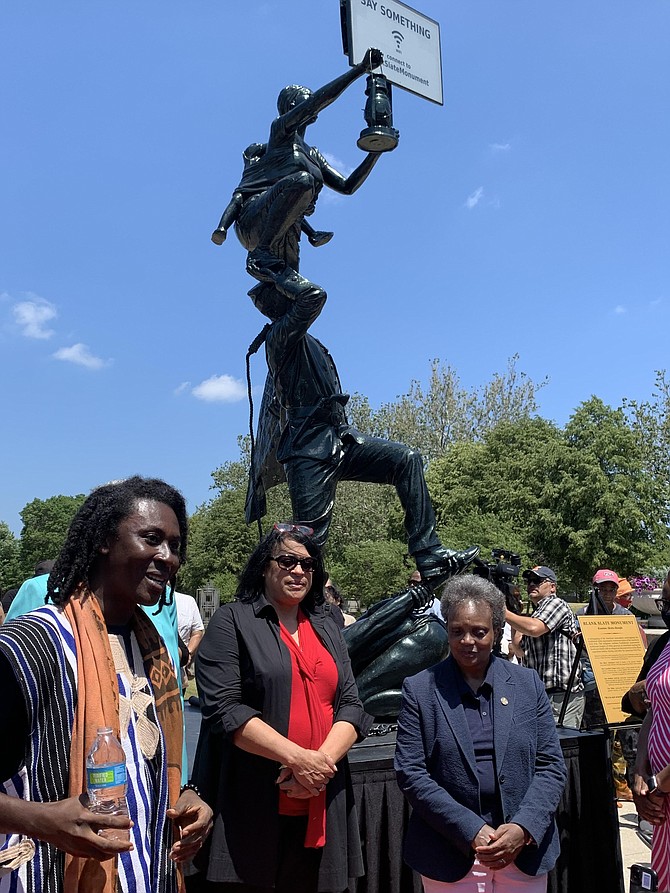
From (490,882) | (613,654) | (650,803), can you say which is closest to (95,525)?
(490,882)

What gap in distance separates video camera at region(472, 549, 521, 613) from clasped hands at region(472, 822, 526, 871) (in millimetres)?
2553

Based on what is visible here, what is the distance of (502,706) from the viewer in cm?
304

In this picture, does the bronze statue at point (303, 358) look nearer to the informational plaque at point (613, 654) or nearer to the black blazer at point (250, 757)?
the informational plaque at point (613, 654)

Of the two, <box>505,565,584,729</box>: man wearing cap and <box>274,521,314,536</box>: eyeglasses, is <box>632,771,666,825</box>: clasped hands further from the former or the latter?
<box>505,565,584,729</box>: man wearing cap

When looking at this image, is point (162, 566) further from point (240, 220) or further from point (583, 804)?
point (240, 220)

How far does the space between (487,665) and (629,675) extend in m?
2.50

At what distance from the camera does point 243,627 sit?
2.97m

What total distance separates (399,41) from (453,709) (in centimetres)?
523

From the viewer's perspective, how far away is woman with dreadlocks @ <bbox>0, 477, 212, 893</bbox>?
1714 mm

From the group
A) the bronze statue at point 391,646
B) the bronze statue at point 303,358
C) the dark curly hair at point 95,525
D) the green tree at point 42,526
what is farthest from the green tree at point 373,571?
the green tree at point 42,526

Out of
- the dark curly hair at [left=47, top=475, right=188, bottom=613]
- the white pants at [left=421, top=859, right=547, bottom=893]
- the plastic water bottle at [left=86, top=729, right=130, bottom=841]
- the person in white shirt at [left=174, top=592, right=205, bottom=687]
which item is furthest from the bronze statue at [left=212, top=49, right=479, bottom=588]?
the plastic water bottle at [left=86, top=729, right=130, bottom=841]

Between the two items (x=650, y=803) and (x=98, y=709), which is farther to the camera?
(x=650, y=803)

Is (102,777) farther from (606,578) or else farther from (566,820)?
(606,578)

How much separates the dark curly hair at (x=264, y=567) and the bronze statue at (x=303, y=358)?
8.43 ft
